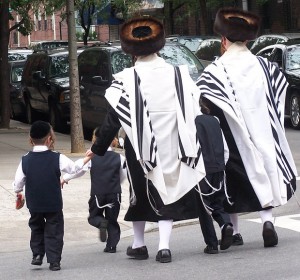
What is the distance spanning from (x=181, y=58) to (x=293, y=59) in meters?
3.35

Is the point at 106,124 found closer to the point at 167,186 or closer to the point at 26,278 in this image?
the point at 167,186

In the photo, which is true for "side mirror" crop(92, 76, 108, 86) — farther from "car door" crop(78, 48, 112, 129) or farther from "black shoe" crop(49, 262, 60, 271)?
"black shoe" crop(49, 262, 60, 271)

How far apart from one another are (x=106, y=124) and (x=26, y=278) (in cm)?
141

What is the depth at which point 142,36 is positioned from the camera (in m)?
8.80

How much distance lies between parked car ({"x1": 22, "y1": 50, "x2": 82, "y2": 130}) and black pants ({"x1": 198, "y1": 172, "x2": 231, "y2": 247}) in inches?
513

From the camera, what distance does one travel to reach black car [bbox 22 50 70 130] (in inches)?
877

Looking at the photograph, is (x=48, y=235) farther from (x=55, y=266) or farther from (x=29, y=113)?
(x=29, y=113)

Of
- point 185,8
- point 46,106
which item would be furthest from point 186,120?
point 185,8

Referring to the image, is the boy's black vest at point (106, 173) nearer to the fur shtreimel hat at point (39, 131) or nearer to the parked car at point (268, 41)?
the fur shtreimel hat at point (39, 131)

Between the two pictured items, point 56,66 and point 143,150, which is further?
point 56,66

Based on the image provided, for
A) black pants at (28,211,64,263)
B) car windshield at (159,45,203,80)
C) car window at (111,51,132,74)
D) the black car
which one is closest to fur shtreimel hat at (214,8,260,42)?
black pants at (28,211,64,263)

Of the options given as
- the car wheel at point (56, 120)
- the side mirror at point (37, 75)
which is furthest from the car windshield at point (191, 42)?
the car wheel at point (56, 120)

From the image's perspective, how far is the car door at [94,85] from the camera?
19.6 metres

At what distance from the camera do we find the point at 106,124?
882 centimetres
